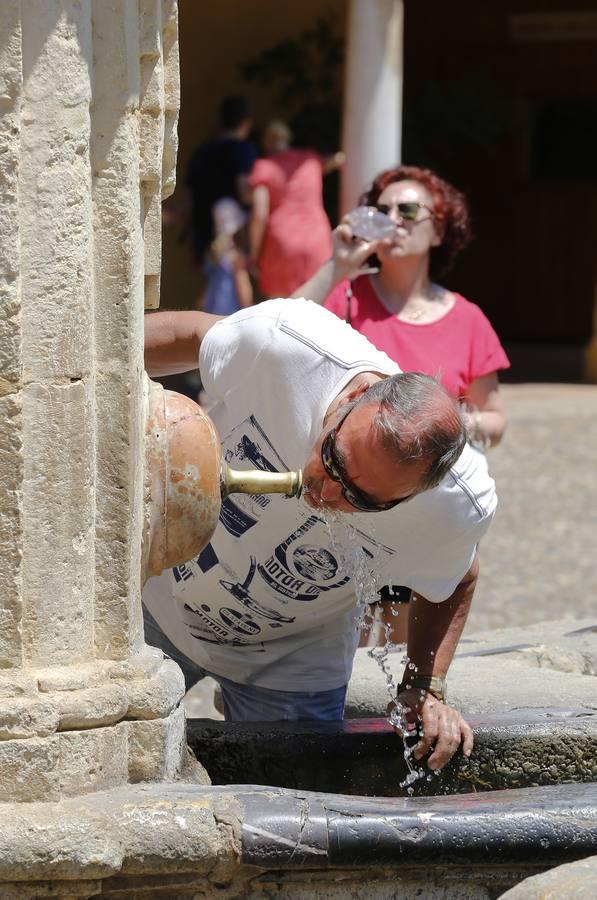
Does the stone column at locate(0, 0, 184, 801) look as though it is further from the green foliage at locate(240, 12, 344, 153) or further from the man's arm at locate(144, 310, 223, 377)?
the green foliage at locate(240, 12, 344, 153)

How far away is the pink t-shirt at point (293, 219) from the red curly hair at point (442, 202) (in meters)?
3.94

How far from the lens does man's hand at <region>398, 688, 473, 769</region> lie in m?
2.56

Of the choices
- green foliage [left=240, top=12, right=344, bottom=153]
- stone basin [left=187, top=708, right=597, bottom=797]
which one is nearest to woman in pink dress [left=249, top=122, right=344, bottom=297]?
green foliage [left=240, top=12, right=344, bottom=153]

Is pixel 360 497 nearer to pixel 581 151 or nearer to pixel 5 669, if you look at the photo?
pixel 5 669

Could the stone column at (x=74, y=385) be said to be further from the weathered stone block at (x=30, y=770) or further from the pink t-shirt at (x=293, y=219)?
the pink t-shirt at (x=293, y=219)

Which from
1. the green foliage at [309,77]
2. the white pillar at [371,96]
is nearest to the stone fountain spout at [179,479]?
the white pillar at [371,96]

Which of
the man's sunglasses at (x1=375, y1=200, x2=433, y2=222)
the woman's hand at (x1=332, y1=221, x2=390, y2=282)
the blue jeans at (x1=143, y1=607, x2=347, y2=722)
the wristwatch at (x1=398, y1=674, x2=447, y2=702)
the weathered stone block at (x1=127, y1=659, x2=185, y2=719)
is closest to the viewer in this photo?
the weathered stone block at (x1=127, y1=659, x2=185, y2=719)

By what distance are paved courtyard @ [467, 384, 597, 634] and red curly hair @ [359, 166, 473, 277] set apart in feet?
5.17

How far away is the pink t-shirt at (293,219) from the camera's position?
810cm

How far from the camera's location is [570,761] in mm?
2707

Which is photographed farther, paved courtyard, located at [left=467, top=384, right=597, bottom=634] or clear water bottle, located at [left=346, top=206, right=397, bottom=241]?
paved courtyard, located at [left=467, top=384, right=597, bottom=634]

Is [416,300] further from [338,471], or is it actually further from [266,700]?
[338,471]

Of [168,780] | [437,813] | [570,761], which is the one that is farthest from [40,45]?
[570,761]

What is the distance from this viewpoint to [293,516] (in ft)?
8.37
